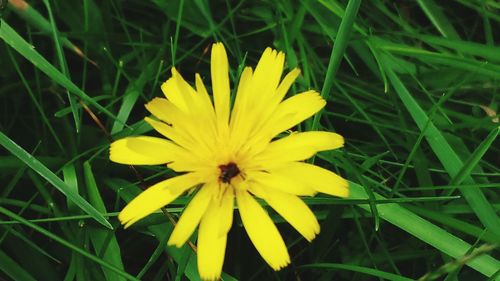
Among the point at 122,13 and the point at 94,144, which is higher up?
the point at 122,13

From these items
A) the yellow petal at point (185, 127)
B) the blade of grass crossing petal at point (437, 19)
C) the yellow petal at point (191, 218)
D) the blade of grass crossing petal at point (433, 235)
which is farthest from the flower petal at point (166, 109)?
the blade of grass crossing petal at point (437, 19)

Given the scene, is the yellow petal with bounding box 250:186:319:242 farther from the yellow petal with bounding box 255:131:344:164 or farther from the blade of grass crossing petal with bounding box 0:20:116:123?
the blade of grass crossing petal with bounding box 0:20:116:123

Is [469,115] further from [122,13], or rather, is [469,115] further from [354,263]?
[122,13]

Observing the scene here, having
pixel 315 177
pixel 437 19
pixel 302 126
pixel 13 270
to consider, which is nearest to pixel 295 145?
pixel 315 177

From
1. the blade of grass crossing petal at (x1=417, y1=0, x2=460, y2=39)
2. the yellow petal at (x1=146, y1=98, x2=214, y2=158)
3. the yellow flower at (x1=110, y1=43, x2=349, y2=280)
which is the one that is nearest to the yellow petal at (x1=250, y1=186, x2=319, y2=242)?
the yellow flower at (x1=110, y1=43, x2=349, y2=280)

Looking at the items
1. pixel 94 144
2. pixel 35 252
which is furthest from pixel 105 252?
pixel 94 144

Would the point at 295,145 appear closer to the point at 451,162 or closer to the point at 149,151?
the point at 149,151
